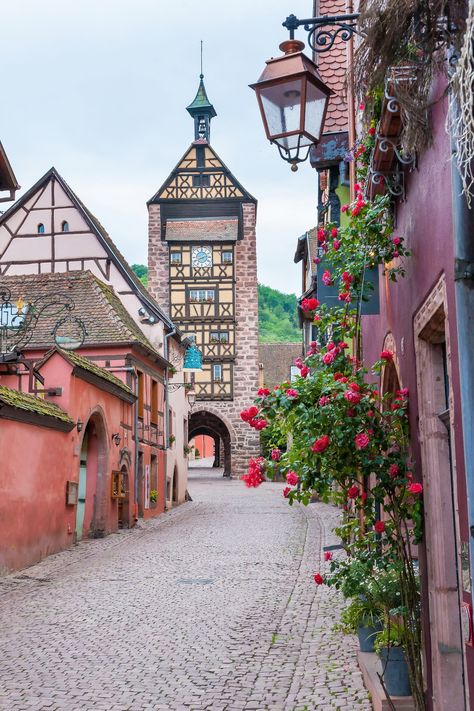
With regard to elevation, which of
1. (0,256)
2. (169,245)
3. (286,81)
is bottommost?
(286,81)

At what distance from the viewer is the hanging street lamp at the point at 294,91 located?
15.5 ft

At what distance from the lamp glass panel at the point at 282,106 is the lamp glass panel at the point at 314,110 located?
0.06 meters

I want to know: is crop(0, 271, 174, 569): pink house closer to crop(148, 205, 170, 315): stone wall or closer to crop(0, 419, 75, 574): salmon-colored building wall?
crop(0, 419, 75, 574): salmon-colored building wall

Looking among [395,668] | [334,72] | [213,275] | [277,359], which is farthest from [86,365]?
[277,359]

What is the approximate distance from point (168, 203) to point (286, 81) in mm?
35287

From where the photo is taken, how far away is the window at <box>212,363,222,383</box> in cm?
3903

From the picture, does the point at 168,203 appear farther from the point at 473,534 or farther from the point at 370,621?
the point at 473,534

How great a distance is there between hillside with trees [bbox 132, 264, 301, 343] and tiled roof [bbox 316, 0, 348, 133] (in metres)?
73.4

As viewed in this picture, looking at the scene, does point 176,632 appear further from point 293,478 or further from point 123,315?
point 123,315

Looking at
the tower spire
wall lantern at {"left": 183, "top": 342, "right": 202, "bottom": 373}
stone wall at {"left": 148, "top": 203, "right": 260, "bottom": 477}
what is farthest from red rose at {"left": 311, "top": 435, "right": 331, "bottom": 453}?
the tower spire

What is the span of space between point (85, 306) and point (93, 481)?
5395mm

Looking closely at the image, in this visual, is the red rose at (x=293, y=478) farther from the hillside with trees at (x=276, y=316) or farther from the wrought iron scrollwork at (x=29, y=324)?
the hillside with trees at (x=276, y=316)

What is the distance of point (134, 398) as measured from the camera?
19.7m

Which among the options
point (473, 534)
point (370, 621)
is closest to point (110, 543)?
point (370, 621)
